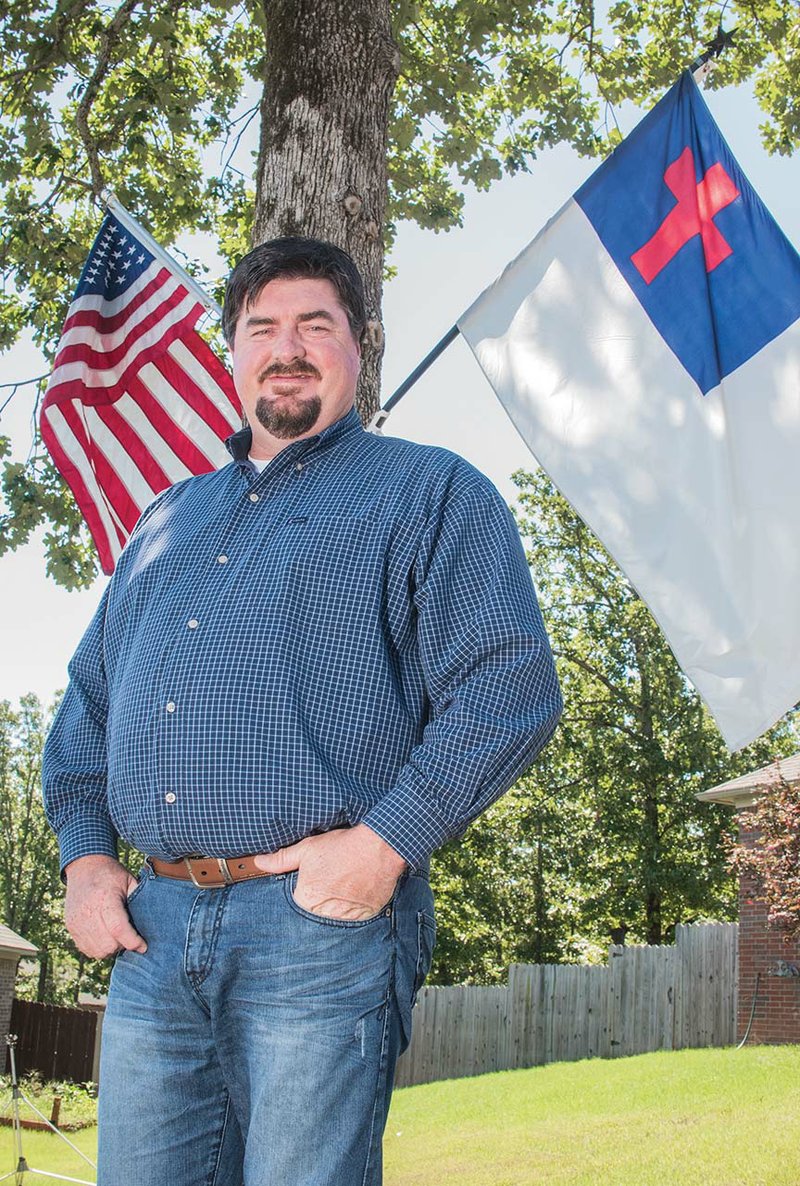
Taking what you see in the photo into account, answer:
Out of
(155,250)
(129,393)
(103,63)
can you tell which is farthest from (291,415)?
(103,63)

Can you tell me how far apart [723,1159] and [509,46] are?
29.9 ft

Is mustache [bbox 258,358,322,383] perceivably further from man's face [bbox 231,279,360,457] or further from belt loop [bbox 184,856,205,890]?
belt loop [bbox 184,856,205,890]

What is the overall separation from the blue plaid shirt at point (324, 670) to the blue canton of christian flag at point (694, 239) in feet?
7.22

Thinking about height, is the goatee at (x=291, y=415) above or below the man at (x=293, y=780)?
above

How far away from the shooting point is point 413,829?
1966 mm

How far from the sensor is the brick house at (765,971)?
54.8ft

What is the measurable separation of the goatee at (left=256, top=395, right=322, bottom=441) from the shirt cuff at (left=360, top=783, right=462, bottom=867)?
36.5 inches

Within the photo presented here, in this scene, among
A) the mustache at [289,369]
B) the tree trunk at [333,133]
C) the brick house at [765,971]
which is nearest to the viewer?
the mustache at [289,369]

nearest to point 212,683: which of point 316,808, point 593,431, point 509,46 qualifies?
point 316,808

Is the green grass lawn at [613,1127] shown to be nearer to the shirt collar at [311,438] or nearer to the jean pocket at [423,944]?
the jean pocket at [423,944]

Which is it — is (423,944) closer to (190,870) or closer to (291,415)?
(190,870)

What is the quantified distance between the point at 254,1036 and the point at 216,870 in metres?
0.29

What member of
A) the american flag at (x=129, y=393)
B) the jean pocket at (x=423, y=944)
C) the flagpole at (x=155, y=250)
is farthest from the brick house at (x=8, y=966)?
the jean pocket at (x=423, y=944)

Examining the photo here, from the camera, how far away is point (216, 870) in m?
2.12
